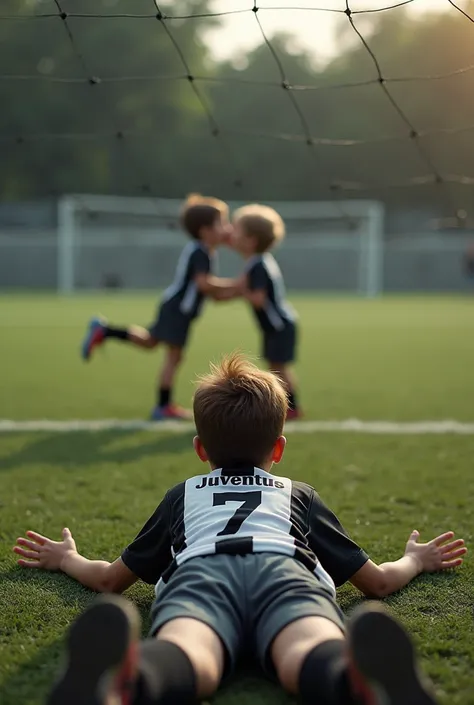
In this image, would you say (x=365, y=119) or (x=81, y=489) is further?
(x=365, y=119)

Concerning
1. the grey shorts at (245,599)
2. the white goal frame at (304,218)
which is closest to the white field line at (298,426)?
the grey shorts at (245,599)

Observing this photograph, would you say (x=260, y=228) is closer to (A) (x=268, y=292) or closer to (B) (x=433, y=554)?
(A) (x=268, y=292)

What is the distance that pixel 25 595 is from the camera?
261cm

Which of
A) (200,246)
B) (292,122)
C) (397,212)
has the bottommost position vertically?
(200,246)

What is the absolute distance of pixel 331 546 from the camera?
240 centimetres

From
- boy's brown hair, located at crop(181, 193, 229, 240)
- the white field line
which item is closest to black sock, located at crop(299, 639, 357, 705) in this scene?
the white field line

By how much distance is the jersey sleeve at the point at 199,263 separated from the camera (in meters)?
6.59

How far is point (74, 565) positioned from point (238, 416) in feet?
2.51

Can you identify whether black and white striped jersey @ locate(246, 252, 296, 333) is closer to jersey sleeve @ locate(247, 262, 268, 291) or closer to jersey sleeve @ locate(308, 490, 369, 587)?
jersey sleeve @ locate(247, 262, 268, 291)

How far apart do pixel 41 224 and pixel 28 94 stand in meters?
8.49

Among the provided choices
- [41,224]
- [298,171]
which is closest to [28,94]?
[41,224]

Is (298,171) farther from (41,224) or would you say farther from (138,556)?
(138,556)

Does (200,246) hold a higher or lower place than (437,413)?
higher

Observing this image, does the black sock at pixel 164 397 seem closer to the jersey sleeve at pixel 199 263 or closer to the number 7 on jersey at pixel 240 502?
the jersey sleeve at pixel 199 263
